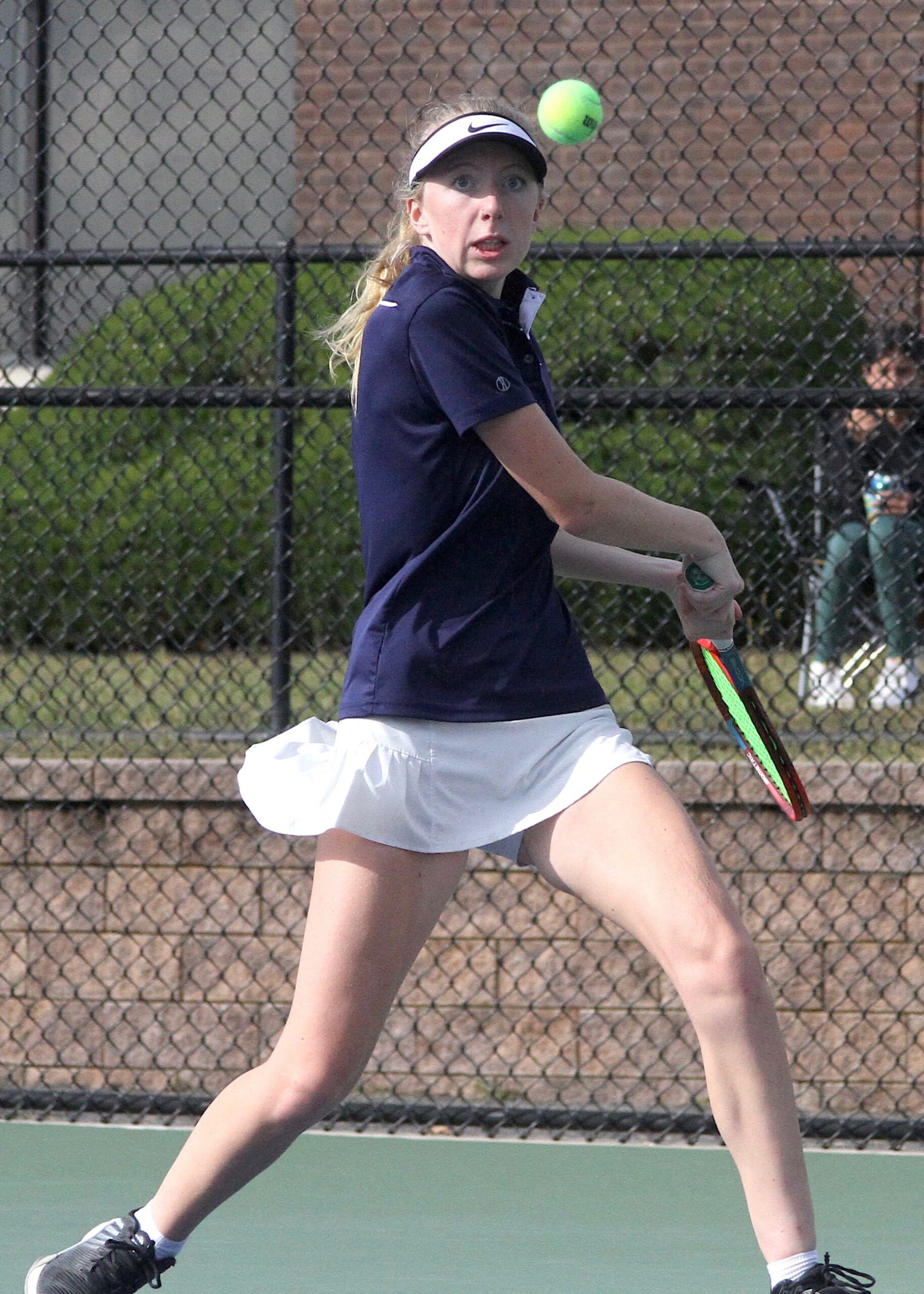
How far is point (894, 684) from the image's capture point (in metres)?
5.50

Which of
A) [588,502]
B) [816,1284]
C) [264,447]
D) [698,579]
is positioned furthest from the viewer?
[264,447]

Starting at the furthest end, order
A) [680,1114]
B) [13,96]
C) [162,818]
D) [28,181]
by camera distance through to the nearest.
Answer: [28,181]
[13,96]
[162,818]
[680,1114]

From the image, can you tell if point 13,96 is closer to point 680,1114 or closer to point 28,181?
point 28,181

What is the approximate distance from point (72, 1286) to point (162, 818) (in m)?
2.08

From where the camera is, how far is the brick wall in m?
4.54

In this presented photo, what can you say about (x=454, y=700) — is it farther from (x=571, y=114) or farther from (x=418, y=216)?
(x=571, y=114)

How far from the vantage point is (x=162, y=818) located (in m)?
4.73

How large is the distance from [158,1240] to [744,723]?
1212mm

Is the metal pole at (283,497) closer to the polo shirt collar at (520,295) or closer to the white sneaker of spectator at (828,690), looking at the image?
the white sneaker of spectator at (828,690)

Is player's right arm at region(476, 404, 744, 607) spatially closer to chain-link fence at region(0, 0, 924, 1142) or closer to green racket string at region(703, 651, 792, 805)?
green racket string at region(703, 651, 792, 805)

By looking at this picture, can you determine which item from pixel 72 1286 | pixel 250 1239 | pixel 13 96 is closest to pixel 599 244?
pixel 13 96

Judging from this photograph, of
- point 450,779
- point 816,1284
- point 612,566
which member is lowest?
point 816,1284

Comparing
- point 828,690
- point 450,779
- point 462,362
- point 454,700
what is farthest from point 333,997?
point 828,690

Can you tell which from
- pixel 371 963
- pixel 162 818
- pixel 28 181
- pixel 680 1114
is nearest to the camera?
pixel 371 963
